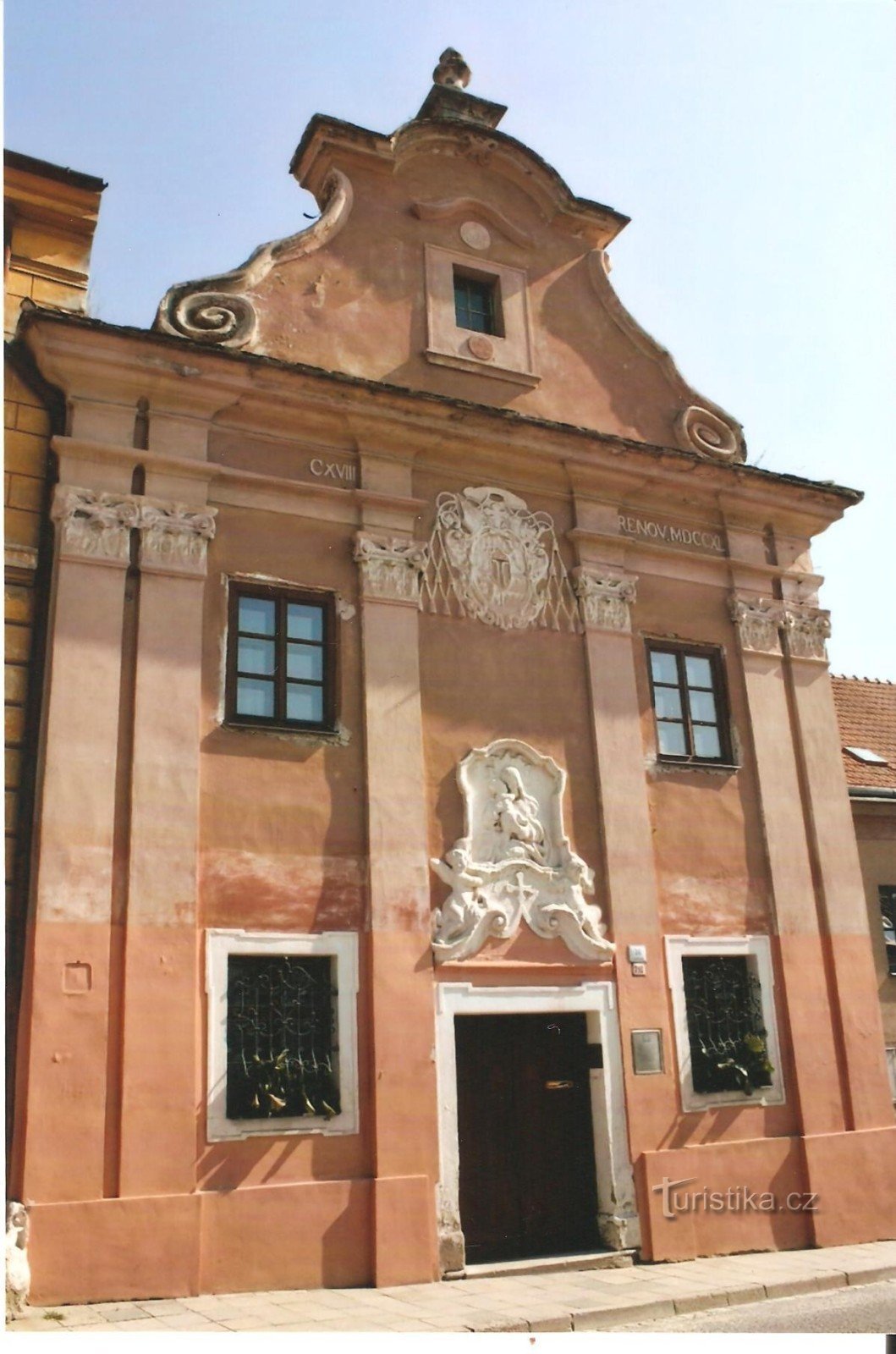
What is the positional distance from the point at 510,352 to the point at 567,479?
156cm

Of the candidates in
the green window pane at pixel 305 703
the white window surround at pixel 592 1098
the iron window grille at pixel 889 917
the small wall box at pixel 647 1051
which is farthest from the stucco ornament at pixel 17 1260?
the iron window grille at pixel 889 917

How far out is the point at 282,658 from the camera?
10.4 m

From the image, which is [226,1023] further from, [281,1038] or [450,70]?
[450,70]

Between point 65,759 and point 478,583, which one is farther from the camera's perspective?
point 478,583

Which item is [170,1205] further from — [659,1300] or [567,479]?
[567,479]

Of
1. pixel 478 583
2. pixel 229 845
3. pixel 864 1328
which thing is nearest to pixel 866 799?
pixel 478 583

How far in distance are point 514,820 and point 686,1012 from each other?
2.46 metres

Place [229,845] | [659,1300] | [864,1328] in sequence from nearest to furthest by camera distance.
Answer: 1. [864,1328]
2. [659,1300]
3. [229,845]

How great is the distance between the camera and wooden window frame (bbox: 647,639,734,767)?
1214 centimetres

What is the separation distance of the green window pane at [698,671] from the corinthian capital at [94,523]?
5850 mm

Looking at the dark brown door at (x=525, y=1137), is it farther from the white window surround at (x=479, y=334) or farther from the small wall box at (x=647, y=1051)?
the white window surround at (x=479, y=334)

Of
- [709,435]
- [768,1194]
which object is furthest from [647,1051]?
[709,435]

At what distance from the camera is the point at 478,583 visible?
453 inches

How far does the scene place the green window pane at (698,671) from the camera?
12.6 metres
